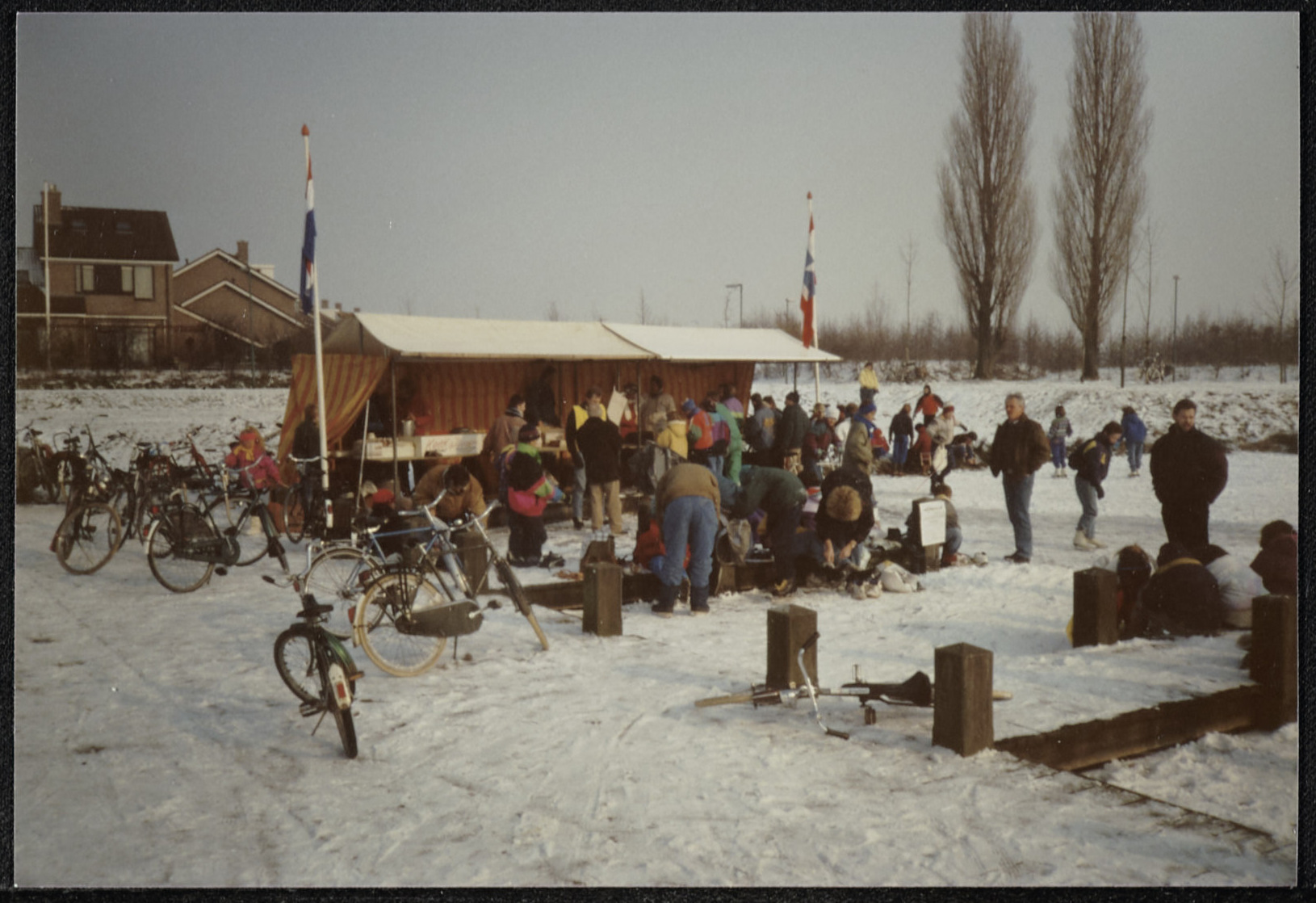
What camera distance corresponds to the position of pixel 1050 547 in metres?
9.80

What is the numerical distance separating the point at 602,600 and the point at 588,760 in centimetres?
209

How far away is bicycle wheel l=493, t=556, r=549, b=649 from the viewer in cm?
560

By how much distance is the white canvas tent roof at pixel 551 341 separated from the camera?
33.8 feet

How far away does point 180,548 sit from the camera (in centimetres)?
712

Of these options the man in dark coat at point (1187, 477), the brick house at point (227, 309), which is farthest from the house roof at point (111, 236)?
the man in dark coat at point (1187, 477)

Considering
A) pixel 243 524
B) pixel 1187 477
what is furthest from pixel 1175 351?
pixel 243 524

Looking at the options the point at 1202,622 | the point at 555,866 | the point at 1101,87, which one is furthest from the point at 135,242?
the point at 1202,622

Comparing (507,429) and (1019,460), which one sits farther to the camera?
(507,429)

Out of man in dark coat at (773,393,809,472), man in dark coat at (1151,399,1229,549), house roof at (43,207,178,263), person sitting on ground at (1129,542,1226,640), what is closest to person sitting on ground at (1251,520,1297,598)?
man in dark coat at (1151,399,1229,549)

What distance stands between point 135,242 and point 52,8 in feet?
3.70

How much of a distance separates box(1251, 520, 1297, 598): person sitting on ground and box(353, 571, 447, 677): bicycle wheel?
173 inches

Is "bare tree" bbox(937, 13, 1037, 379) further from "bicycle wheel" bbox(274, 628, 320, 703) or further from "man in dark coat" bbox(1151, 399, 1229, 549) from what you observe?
"bicycle wheel" bbox(274, 628, 320, 703)

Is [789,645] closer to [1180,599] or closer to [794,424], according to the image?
[1180,599]

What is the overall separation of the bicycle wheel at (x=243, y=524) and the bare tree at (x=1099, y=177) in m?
6.23
